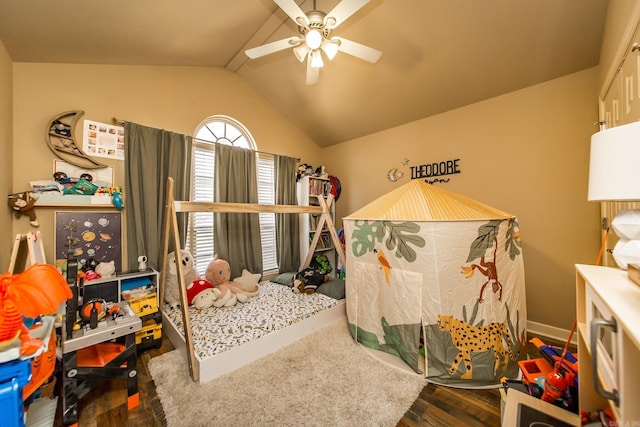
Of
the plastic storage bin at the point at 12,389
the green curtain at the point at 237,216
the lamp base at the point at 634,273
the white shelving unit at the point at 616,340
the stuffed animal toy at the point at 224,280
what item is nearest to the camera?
the white shelving unit at the point at 616,340

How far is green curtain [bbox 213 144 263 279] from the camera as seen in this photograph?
3.20 metres

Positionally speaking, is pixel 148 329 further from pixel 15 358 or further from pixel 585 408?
pixel 585 408

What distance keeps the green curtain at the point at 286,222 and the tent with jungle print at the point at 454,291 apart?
2.13 metres

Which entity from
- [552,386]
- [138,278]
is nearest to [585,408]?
[552,386]

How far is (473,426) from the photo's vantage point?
4.73ft

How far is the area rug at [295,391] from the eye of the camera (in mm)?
Result: 1481

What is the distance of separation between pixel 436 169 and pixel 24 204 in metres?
4.31

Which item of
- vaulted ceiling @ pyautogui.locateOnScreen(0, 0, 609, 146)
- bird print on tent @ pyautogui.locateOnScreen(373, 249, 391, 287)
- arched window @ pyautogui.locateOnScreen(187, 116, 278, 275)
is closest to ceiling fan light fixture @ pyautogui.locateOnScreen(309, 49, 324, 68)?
vaulted ceiling @ pyautogui.locateOnScreen(0, 0, 609, 146)

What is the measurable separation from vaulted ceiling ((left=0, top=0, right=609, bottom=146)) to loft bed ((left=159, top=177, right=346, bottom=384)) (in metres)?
1.39

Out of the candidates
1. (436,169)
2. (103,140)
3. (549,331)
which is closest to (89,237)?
(103,140)

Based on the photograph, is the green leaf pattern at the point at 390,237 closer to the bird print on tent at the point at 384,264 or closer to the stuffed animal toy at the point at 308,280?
the bird print on tent at the point at 384,264

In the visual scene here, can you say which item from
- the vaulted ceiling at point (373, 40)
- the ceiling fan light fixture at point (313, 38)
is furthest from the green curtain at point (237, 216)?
the ceiling fan light fixture at point (313, 38)

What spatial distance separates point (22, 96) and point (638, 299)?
13.1 ft

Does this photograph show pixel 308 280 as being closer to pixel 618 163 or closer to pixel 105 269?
pixel 105 269
